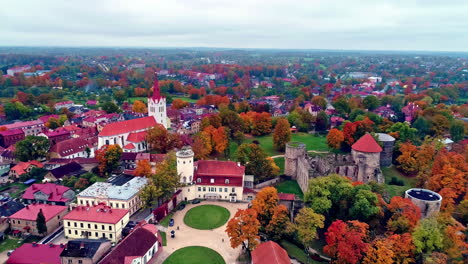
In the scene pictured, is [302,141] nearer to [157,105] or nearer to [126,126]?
[157,105]

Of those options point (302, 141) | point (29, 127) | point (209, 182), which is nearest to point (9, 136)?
point (29, 127)

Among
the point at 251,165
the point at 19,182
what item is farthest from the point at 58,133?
the point at 251,165

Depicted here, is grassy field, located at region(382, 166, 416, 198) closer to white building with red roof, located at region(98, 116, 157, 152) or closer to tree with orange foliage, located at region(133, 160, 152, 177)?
tree with orange foliage, located at region(133, 160, 152, 177)

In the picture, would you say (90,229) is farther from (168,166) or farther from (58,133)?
(58,133)

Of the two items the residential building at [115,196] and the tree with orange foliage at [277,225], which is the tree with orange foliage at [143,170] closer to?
the residential building at [115,196]

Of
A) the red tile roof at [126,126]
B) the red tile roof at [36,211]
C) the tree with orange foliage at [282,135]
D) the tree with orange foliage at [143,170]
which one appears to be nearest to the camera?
the red tile roof at [36,211]

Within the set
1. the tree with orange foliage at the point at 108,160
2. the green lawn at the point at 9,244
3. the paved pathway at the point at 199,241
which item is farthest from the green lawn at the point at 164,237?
the tree with orange foliage at the point at 108,160
